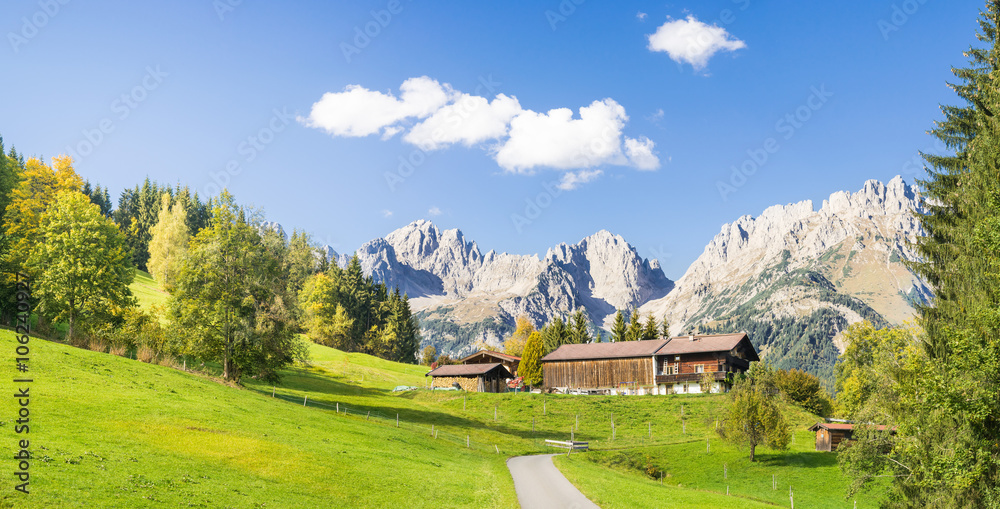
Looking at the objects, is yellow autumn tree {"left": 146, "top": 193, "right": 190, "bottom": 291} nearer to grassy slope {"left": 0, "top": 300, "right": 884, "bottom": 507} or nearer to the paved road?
grassy slope {"left": 0, "top": 300, "right": 884, "bottom": 507}

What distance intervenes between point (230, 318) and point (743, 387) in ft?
177

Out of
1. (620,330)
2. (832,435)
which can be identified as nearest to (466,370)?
(620,330)

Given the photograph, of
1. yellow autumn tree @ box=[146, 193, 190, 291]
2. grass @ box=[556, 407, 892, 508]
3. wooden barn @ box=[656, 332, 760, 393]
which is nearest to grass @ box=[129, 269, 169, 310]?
yellow autumn tree @ box=[146, 193, 190, 291]

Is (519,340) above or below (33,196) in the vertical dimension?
below

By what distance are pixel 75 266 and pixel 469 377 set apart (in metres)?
61.0

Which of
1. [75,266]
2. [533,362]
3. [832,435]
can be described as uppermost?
[75,266]

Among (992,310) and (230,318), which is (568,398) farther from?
(992,310)

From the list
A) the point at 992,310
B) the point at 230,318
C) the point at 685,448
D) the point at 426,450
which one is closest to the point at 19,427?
the point at 426,450

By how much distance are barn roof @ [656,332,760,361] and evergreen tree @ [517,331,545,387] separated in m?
23.3

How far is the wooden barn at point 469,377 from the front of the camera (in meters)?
97.8

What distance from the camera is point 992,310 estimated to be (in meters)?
26.0

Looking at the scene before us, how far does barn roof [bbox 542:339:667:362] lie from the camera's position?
99875 mm

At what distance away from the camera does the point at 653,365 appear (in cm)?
9725

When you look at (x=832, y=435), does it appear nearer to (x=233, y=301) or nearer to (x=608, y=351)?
(x=608, y=351)
